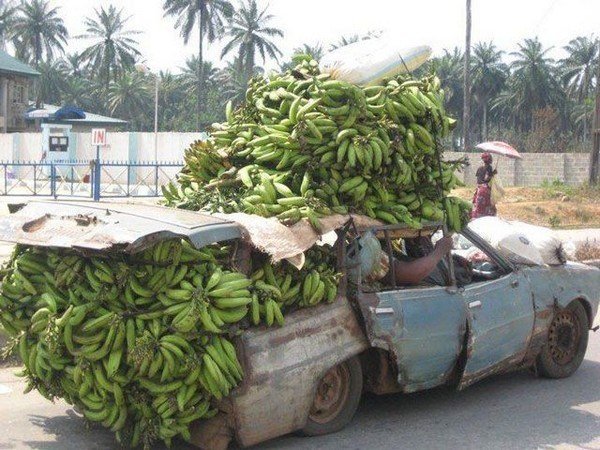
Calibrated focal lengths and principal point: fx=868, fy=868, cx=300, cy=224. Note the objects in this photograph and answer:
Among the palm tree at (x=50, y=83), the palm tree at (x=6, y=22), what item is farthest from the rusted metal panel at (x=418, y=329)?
the palm tree at (x=50, y=83)

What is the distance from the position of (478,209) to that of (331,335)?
31.1 ft

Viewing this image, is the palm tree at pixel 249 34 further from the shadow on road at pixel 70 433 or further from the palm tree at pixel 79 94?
the shadow on road at pixel 70 433

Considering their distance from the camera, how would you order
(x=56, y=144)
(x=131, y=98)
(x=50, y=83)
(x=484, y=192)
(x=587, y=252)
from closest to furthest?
(x=484, y=192) → (x=587, y=252) → (x=56, y=144) → (x=50, y=83) → (x=131, y=98)

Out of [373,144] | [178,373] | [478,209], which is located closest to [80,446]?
[178,373]

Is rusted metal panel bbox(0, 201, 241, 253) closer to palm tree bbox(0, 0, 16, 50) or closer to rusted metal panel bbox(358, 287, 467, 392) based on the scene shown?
rusted metal panel bbox(358, 287, 467, 392)

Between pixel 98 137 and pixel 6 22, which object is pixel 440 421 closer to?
pixel 98 137

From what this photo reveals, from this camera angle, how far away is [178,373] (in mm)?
4820

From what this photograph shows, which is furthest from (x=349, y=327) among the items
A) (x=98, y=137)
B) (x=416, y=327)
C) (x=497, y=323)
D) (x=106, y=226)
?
(x=98, y=137)

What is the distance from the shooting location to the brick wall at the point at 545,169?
42.2 meters

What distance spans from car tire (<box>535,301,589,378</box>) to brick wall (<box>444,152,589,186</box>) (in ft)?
115

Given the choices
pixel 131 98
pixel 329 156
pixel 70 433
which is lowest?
pixel 70 433

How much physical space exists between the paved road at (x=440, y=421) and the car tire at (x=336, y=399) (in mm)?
83

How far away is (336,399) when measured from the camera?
5.78m

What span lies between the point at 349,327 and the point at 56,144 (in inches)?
1278
